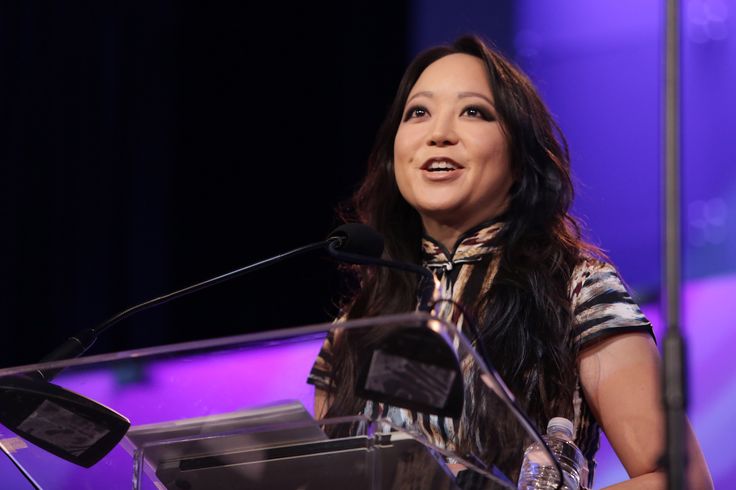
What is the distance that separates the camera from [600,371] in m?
1.92

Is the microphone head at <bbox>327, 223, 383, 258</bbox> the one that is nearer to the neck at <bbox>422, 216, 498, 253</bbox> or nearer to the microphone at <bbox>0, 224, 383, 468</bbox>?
the microphone at <bbox>0, 224, 383, 468</bbox>

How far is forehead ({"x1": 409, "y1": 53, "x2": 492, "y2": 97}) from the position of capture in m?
2.27

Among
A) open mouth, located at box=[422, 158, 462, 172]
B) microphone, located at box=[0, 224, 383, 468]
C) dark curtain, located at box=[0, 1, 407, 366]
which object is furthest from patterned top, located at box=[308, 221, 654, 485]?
dark curtain, located at box=[0, 1, 407, 366]

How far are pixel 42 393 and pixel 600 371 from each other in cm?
103

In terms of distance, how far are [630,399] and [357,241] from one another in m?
0.59

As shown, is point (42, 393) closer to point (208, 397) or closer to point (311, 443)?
point (208, 397)

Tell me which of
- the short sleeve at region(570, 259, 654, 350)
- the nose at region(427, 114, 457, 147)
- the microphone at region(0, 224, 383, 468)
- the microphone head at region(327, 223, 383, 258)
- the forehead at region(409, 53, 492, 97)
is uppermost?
the forehead at region(409, 53, 492, 97)

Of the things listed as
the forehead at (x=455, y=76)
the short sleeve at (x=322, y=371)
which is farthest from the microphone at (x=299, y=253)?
the forehead at (x=455, y=76)

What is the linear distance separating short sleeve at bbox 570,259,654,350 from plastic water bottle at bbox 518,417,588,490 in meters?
0.32

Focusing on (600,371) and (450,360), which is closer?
(450,360)

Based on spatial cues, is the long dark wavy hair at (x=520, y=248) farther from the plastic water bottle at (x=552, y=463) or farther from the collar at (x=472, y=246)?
the plastic water bottle at (x=552, y=463)

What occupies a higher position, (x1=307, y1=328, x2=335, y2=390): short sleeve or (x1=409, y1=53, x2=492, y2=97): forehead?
(x1=409, y1=53, x2=492, y2=97): forehead

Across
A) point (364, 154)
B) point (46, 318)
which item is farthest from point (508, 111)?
point (46, 318)

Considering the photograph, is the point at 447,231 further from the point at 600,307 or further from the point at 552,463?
the point at 552,463
